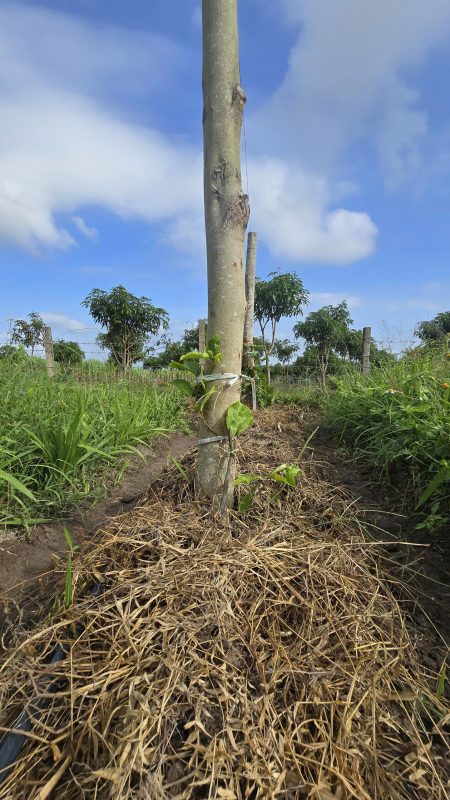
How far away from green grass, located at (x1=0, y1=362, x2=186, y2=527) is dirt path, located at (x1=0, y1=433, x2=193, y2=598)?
0.32 feet

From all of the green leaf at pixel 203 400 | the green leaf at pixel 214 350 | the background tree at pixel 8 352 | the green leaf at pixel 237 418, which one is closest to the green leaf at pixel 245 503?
the green leaf at pixel 237 418

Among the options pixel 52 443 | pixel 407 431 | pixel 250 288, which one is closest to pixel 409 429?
pixel 407 431

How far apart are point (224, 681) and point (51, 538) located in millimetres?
1429

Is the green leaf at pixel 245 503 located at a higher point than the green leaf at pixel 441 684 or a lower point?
higher

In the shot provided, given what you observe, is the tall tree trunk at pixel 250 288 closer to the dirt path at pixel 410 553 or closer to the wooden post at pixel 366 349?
the wooden post at pixel 366 349

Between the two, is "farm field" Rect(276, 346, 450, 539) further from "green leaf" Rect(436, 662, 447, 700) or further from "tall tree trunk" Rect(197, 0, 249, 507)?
"tall tree trunk" Rect(197, 0, 249, 507)

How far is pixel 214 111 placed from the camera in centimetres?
149

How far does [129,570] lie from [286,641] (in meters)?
0.53

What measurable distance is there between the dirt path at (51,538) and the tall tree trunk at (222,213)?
61 cm

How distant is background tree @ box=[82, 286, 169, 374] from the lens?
397 inches

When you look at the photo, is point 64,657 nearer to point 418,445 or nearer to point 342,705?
point 342,705

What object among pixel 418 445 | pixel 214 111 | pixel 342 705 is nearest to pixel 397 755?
pixel 342 705

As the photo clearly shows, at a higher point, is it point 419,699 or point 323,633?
point 323,633

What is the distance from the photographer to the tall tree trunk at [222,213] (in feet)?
4.88
